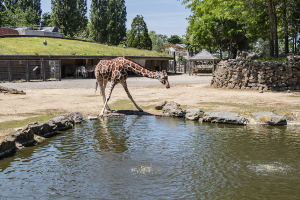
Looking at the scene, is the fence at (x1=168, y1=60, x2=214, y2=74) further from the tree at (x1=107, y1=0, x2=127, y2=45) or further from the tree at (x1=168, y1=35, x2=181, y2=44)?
the tree at (x1=168, y1=35, x2=181, y2=44)

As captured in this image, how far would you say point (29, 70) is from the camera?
106ft

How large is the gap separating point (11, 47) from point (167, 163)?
3114 centimetres

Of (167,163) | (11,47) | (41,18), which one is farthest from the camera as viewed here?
(41,18)

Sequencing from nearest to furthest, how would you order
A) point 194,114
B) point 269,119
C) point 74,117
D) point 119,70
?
point 269,119, point 74,117, point 194,114, point 119,70

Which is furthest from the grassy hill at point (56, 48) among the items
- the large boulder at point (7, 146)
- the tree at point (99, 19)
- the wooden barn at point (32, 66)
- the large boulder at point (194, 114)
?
the large boulder at point (7, 146)

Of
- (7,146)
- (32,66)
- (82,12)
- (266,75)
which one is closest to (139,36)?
(82,12)

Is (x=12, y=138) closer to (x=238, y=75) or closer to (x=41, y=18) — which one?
(x=238, y=75)

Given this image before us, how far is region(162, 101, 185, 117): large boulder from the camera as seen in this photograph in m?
13.3

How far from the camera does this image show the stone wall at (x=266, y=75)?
21250 mm

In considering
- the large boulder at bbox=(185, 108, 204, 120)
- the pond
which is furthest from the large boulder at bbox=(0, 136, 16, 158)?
the large boulder at bbox=(185, 108, 204, 120)

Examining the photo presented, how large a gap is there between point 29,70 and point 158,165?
92.5 feet

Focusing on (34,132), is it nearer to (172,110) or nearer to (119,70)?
(119,70)

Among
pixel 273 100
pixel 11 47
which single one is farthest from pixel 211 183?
pixel 11 47

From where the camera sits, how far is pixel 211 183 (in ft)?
20.2
